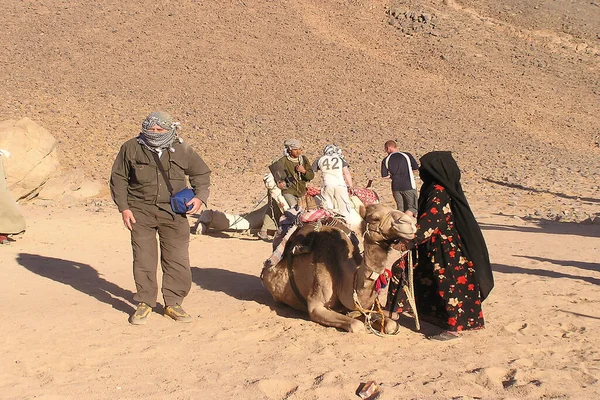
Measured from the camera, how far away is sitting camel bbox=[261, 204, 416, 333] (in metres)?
6.16

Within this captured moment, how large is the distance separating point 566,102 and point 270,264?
28644 mm

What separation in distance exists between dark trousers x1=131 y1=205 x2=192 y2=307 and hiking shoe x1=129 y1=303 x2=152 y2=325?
0.05 meters

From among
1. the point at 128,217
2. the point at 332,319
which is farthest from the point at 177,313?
the point at 332,319

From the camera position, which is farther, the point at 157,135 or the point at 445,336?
the point at 157,135

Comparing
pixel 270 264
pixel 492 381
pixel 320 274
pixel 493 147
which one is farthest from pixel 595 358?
pixel 493 147

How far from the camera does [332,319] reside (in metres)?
7.00

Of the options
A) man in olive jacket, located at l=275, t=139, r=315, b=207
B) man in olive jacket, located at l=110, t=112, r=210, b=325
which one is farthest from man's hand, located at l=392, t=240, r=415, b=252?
man in olive jacket, located at l=275, t=139, r=315, b=207

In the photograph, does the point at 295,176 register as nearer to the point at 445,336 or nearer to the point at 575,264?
the point at 575,264

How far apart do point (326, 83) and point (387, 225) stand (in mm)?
26762

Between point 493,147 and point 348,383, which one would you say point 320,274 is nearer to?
point 348,383

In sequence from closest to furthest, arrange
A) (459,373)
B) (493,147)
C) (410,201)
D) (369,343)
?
(459,373) < (369,343) < (410,201) < (493,147)

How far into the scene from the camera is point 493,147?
26.3 m

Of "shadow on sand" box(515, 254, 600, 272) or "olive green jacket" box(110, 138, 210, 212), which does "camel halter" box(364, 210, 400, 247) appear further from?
"shadow on sand" box(515, 254, 600, 272)

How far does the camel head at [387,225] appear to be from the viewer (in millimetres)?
5973
